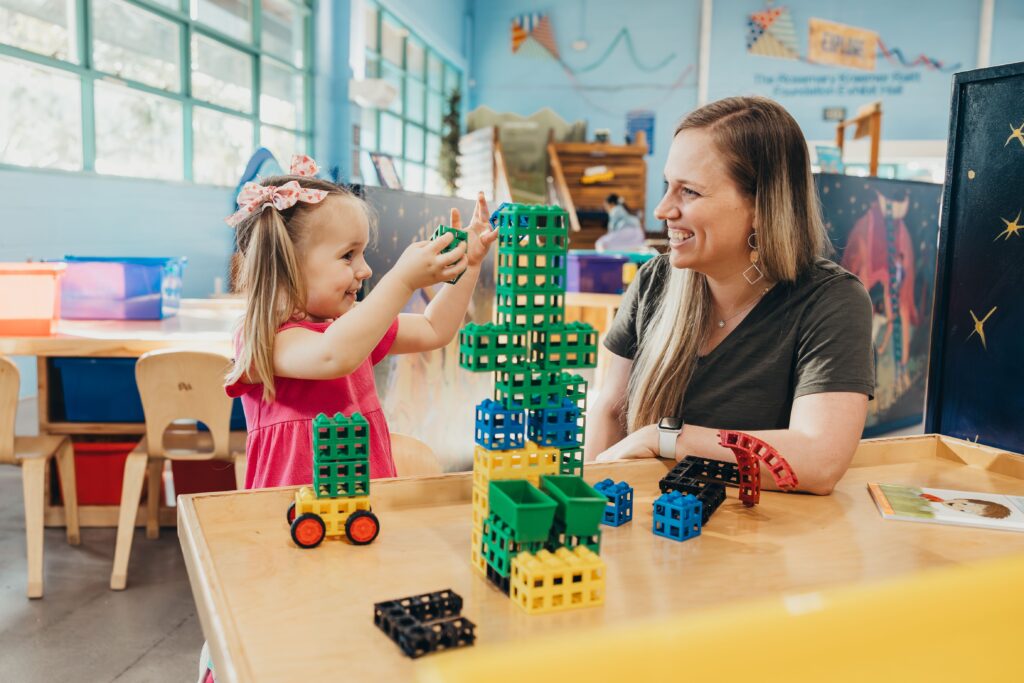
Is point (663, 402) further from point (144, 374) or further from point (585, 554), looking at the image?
point (144, 374)

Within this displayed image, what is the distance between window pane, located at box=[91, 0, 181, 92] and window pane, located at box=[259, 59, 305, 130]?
1.28 metres

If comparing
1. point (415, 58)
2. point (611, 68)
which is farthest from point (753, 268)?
point (611, 68)

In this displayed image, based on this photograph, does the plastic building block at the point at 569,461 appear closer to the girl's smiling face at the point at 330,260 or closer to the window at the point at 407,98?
the girl's smiling face at the point at 330,260

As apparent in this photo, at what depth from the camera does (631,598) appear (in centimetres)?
83

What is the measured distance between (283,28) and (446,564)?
821 centimetres

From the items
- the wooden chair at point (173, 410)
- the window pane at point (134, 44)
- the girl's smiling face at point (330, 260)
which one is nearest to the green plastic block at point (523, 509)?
the girl's smiling face at point (330, 260)

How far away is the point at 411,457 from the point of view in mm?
1907

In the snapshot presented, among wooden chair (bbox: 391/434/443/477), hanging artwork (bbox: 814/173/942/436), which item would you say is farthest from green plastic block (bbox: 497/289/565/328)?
hanging artwork (bbox: 814/173/942/436)

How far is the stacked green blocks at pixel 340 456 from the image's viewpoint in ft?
3.11

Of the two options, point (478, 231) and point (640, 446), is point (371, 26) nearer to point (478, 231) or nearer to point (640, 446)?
point (478, 231)

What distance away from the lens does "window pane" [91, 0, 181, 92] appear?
5.59m

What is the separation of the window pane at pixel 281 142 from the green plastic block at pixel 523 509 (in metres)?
7.21

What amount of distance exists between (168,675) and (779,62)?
1114 centimetres

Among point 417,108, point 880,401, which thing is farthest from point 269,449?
point 417,108
